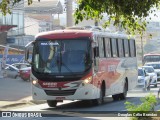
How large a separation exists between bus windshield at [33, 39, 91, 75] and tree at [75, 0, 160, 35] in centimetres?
1007

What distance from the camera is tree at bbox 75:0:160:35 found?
1161 centimetres

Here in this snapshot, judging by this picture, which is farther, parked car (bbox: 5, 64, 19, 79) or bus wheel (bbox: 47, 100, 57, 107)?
parked car (bbox: 5, 64, 19, 79)

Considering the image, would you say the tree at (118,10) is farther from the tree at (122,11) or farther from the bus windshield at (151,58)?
the bus windshield at (151,58)

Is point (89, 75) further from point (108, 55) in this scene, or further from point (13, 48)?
point (13, 48)

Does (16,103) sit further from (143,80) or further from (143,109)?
(143,80)

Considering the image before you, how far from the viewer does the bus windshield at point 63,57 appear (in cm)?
2312

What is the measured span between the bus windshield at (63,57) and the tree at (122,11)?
10.1 meters

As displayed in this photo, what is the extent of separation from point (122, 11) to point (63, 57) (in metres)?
11.6

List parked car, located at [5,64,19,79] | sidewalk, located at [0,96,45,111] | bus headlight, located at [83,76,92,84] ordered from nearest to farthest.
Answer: bus headlight, located at [83,76,92,84] < sidewalk, located at [0,96,45,111] < parked car, located at [5,64,19,79]

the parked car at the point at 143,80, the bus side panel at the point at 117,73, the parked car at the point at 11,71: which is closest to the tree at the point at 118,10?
the bus side panel at the point at 117,73

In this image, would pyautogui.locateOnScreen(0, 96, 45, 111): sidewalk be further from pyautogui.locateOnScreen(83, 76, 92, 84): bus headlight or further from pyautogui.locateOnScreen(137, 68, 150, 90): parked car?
pyautogui.locateOnScreen(137, 68, 150, 90): parked car

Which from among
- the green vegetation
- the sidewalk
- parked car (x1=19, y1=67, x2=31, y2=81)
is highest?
the green vegetation

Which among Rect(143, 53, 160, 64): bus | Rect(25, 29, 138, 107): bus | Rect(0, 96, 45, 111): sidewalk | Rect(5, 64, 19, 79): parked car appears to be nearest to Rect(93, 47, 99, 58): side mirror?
Rect(25, 29, 138, 107): bus

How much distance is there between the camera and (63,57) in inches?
913
